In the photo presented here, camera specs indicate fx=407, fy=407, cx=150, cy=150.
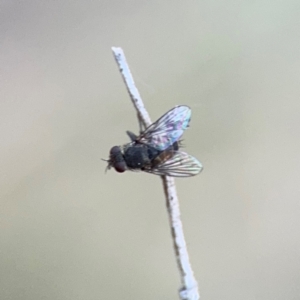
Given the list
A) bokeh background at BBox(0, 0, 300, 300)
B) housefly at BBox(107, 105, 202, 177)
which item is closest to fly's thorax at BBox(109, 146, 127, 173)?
housefly at BBox(107, 105, 202, 177)

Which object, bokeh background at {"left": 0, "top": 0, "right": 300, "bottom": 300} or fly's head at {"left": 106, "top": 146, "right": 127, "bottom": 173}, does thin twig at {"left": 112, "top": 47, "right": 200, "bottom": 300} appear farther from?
bokeh background at {"left": 0, "top": 0, "right": 300, "bottom": 300}

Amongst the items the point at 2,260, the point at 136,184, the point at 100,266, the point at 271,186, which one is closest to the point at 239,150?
the point at 271,186

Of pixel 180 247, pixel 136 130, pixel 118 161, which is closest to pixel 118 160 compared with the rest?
pixel 118 161

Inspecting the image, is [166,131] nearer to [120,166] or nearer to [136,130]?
[120,166]

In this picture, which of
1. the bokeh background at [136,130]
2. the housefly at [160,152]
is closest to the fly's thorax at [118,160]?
the housefly at [160,152]

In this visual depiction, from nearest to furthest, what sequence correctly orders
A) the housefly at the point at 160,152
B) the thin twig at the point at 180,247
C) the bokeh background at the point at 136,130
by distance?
the thin twig at the point at 180,247 < the housefly at the point at 160,152 < the bokeh background at the point at 136,130

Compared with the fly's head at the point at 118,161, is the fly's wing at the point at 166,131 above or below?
above

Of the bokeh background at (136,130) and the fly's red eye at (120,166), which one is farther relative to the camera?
the bokeh background at (136,130)

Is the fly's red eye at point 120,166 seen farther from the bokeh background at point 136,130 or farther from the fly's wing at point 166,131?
the bokeh background at point 136,130

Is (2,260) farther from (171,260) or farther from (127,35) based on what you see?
(127,35)
